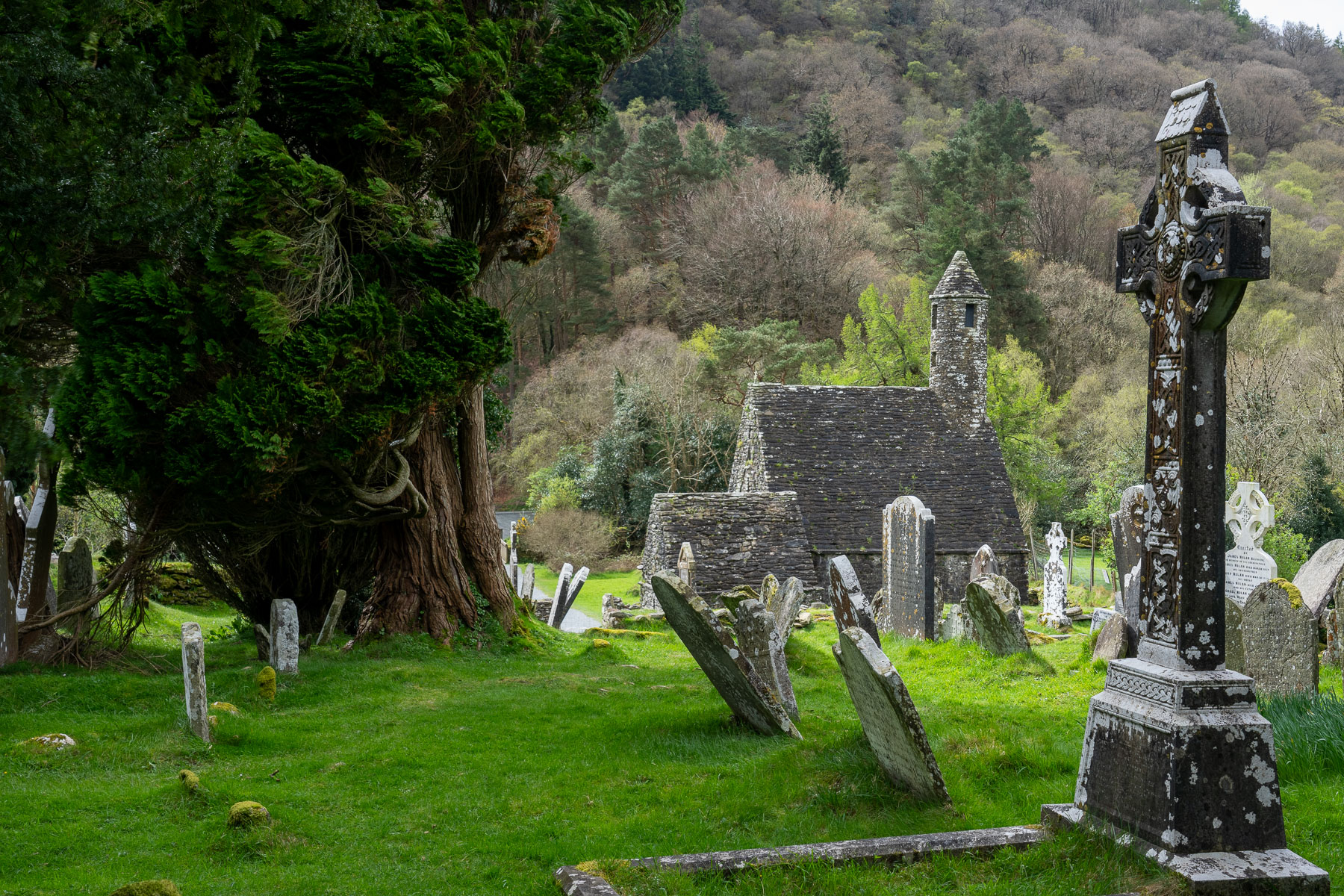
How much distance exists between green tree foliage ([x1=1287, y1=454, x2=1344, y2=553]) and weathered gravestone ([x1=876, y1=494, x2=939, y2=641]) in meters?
11.0

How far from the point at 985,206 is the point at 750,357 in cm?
1385

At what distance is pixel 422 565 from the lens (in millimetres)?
11453

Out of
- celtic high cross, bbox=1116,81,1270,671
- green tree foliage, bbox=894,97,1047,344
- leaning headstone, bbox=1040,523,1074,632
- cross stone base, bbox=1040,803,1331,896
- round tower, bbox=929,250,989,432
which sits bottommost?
leaning headstone, bbox=1040,523,1074,632

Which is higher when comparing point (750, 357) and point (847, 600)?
point (750, 357)

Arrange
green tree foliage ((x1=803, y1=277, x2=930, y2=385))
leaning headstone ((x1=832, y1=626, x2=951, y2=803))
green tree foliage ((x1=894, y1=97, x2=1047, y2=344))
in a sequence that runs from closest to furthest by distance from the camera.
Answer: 1. leaning headstone ((x1=832, y1=626, x2=951, y2=803))
2. green tree foliage ((x1=803, y1=277, x2=930, y2=385))
3. green tree foliage ((x1=894, y1=97, x2=1047, y2=344))

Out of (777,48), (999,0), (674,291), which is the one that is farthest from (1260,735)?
(999,0)

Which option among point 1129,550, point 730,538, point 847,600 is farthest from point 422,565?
point 730,538

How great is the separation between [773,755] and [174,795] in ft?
11.9

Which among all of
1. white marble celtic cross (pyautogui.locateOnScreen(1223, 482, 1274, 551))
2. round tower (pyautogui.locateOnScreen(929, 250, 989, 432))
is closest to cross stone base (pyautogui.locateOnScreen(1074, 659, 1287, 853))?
white marble celtic cross (pyautogui.locateOnScreen(1223, 482, 1274, 551))

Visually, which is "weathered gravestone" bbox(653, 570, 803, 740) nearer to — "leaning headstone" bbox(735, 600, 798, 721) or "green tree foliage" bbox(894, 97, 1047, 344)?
"leaning headstone" bbox(735, 600, 798, 721)

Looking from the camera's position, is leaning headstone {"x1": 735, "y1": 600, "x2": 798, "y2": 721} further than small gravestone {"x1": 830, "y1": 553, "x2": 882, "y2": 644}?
No

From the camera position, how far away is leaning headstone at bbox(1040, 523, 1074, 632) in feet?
53.6

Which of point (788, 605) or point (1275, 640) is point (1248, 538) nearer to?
point (1275, 640)

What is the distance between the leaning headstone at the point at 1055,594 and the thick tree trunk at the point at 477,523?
955 centimetres
